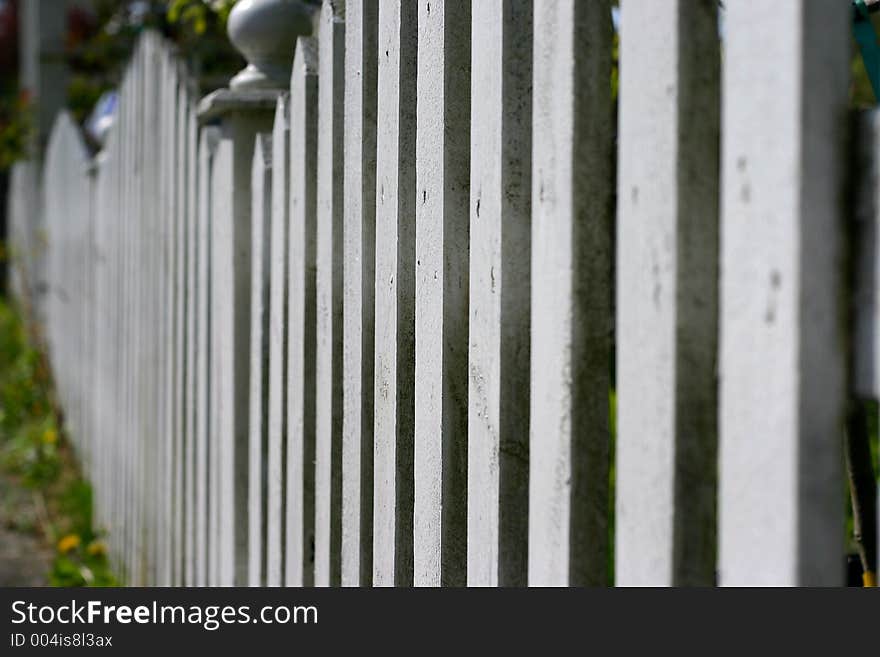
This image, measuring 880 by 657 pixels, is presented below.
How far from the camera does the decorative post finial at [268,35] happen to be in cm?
236

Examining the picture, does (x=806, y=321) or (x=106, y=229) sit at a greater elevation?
(x=106, y=229)

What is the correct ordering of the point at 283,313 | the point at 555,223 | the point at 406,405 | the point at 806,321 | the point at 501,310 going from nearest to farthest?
the point at 806,321 → the point at 555,223 → the point at 501,310 → the point at 406,405 → the point at 283,313

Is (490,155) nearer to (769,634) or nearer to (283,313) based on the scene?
(769,634)

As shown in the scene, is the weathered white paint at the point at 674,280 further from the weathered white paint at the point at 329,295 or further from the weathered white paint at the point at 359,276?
the weathered white paint at the point at 329,295

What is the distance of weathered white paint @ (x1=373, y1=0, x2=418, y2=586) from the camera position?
1.53 metres

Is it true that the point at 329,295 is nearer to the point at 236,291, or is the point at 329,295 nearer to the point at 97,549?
the point at 236,291

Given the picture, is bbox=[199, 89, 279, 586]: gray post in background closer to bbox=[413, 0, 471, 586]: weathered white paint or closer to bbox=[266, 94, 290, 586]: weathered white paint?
bbox=[266, 94, 290, 586]: weathered white paint

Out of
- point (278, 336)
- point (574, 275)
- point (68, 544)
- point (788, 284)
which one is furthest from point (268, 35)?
point (68, 544)

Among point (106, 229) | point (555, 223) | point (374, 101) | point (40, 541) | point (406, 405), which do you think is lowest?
point (40, 541)

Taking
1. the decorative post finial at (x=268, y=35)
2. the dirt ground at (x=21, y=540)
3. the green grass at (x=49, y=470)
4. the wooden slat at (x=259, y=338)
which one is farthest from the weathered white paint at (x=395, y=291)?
the dirt ground at (x=21, y=540)

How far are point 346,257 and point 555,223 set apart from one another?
2.23 feet

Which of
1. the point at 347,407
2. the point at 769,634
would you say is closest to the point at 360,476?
the point at 347,407

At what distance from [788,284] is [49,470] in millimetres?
5300

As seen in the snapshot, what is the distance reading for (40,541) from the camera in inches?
196
